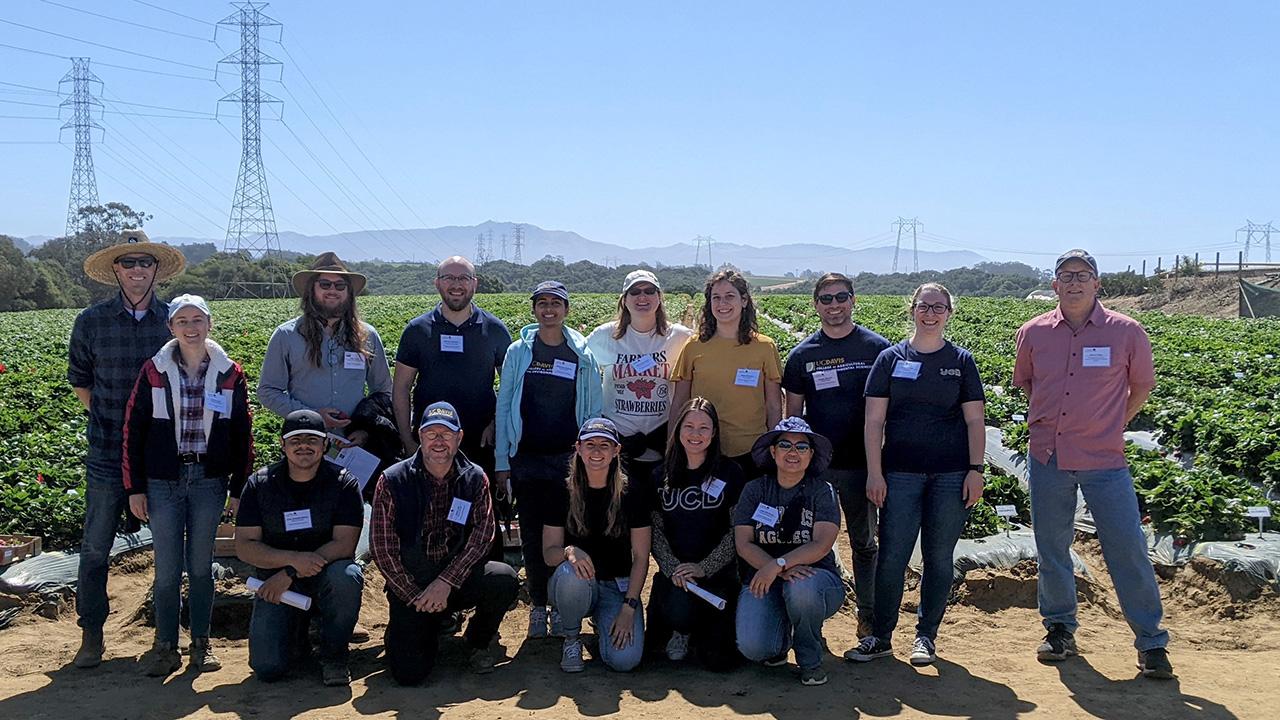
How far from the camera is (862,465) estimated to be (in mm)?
5387

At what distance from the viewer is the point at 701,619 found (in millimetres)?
5176

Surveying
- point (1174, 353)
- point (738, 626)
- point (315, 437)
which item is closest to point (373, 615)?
point (315, 437)

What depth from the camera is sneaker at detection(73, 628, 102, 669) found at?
510 centimetres

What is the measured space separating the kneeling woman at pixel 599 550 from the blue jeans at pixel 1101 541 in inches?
82.9

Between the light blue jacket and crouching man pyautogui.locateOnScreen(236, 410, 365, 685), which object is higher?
the light blue jacket

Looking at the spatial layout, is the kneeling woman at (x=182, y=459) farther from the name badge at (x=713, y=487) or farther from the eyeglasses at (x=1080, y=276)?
the eyeglasses at (x=1080, y=276)

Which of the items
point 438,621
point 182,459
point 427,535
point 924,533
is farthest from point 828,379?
point 182,459

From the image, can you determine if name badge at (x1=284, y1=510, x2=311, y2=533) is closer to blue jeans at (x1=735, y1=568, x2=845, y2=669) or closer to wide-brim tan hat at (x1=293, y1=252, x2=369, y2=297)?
wide-brim tan hat at (x1=293, y1=252, x2=369, y2=297)

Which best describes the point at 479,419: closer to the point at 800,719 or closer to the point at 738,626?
the point at 738,626

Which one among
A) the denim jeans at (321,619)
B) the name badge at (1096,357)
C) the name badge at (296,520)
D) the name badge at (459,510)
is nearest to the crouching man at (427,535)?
the name badge at (459,510)

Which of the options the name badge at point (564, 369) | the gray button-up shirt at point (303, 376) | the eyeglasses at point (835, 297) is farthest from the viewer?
the name badge at point (564, 369)

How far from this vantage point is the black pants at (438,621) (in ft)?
16.3

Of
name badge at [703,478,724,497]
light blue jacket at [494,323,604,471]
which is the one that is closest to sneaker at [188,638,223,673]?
light blue jacket at [494,323,604,471]

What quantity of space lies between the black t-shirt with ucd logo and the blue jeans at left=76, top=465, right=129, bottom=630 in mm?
4059
